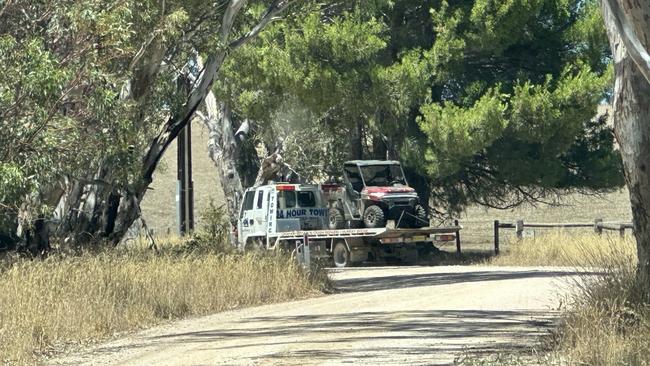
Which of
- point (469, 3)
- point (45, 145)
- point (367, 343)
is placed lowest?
point (367, 343)

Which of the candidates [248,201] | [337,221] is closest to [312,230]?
[337,221]

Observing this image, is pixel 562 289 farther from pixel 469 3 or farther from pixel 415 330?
pixel 469 3

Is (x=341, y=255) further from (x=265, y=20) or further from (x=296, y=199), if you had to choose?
(x=265, y=20)

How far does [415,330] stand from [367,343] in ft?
6.31

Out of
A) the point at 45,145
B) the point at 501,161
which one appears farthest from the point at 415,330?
the point at 501,161

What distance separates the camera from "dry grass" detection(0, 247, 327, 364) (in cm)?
1711

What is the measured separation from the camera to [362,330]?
58.1 feet

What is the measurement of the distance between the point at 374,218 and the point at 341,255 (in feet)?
5.35

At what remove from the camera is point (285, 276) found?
2464cm

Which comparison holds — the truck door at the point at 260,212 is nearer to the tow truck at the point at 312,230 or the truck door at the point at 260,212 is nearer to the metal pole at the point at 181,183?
the tow truck at the point at 312,230

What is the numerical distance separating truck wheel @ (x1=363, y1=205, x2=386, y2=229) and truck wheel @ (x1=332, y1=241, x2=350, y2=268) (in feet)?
3.10

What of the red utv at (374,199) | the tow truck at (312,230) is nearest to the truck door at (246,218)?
the tow truck at (312,230)

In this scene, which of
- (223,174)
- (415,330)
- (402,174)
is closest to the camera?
(415,330)

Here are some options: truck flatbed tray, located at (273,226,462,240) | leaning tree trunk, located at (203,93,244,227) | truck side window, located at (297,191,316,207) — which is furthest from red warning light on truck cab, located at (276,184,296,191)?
leaning tree trunk, located at (203,93,244,227)
